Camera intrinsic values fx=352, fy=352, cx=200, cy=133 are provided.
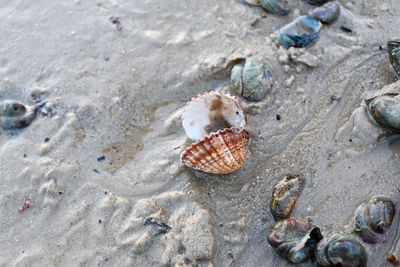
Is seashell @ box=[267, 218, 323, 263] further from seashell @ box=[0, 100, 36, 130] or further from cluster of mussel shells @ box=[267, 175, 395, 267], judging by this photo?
seashell @ box=[0, 100, 36, 130]

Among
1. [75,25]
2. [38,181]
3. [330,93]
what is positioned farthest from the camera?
[75,25]

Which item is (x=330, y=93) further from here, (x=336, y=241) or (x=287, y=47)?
(x=336, y=241)

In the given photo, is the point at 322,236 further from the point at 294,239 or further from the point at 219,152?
the point at 219,152

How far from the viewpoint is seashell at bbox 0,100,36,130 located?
142 inches

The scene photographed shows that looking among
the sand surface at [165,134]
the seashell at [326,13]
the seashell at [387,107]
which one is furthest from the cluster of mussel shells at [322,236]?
the seashell at [326,13]

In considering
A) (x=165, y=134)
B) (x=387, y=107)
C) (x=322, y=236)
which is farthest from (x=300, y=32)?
(x=322, y=236)

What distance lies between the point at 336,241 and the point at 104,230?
1.94 meters

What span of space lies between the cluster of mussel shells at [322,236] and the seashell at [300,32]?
177 centimetres

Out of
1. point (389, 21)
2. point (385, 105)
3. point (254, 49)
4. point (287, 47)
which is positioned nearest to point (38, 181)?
point (254, 49)

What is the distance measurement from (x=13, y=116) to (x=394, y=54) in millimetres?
3983

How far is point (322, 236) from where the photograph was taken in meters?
2.84

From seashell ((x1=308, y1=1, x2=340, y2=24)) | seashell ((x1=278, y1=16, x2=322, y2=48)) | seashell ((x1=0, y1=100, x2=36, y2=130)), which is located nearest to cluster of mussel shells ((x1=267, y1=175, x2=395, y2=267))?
seashell ((x1=278, y1=16, x2=322, y2=48))

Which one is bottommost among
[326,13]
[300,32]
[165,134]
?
[165,134]

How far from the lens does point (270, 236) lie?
9.41 feet
